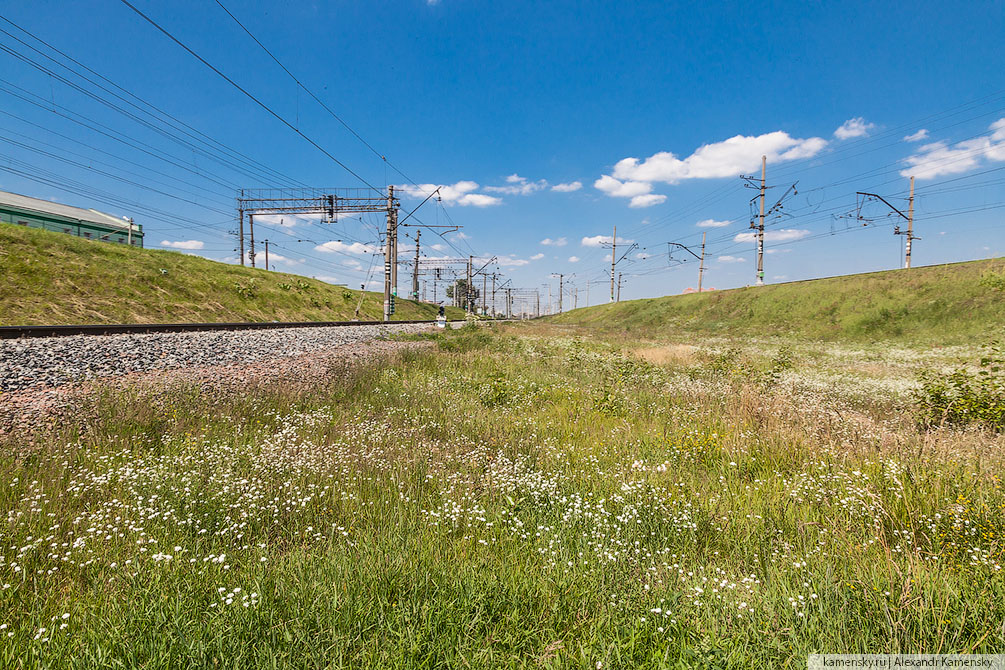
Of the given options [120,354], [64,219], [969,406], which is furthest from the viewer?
[64,219]

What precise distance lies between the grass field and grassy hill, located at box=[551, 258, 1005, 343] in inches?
939

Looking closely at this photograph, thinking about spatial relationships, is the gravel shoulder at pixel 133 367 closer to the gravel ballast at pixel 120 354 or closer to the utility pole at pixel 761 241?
the gravel ballast at pixel 120 354

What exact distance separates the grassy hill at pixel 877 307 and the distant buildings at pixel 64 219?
75177 millimetres

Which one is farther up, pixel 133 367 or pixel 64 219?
pixel 64 219

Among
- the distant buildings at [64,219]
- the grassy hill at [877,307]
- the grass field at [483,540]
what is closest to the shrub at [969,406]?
the grass field at [483,540]

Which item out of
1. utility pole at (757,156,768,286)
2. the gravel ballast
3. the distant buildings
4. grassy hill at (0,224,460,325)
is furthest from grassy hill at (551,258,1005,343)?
the distant buildings

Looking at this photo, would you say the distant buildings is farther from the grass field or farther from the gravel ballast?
the grass field

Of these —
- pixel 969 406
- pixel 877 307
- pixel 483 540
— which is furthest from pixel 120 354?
pixel 877 307

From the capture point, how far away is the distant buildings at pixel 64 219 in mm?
52469

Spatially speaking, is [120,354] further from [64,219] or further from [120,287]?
[64,219]

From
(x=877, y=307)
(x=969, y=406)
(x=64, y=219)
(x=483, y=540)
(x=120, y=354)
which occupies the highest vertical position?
(x=64, y=219)

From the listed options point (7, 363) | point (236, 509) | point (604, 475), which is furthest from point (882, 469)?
point (7, 363)

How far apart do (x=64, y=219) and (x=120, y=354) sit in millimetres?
79223

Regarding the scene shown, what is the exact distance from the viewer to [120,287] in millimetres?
19875
